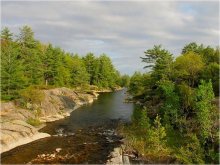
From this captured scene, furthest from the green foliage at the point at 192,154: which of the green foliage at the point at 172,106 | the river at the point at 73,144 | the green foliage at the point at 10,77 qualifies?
the green foliage at the point at 10,77

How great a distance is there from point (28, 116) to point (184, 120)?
26017 mm

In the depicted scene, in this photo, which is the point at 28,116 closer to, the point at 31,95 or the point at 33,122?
the point at 33,122

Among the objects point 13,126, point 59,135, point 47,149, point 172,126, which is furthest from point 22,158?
point 172,126

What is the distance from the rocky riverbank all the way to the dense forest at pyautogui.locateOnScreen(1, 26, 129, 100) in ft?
15.4

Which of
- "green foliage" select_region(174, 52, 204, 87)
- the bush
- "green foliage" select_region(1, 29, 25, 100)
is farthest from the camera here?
"green foliage" select_region(1, 29, 25, 100)

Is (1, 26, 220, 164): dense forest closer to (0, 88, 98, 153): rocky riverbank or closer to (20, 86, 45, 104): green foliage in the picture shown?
(20, 86, 45, 104): green foliage

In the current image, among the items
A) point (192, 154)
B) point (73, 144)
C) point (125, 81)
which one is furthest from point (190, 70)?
point (125, 81)

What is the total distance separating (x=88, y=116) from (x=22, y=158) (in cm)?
2753

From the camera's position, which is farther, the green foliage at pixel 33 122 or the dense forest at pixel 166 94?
the green foliage at pixel 33 122

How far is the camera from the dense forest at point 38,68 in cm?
5519

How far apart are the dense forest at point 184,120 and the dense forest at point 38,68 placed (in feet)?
79.3

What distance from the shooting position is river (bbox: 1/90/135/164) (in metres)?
32.3

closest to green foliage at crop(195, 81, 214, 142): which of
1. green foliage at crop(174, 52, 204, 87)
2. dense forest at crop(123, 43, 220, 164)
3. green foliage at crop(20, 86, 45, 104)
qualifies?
dense forest at crop(123, 43, 220, 164)

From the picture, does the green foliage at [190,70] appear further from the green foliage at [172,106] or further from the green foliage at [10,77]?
the green foliage at [10,77]
